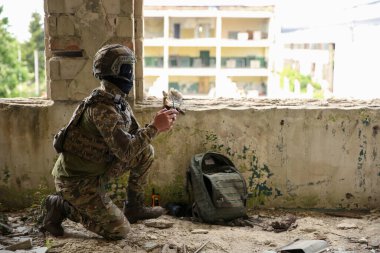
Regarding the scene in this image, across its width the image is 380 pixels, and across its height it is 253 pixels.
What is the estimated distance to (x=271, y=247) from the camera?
107 inches

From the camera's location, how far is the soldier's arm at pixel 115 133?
244cm

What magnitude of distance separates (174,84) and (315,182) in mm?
12987

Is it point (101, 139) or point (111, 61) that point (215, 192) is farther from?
point (111, 61)

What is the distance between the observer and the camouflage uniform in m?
2.46

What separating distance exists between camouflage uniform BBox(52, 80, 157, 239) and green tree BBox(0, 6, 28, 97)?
1529cm

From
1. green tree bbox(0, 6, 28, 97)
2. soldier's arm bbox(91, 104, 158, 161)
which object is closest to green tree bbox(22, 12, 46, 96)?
green tree bbox(0, 6, 28, 97)

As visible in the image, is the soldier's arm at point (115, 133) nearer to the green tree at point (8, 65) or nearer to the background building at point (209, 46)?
the background building at point (209, 46)

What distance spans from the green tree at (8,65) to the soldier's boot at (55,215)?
15089 millimetres

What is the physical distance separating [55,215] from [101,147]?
21.9 inches

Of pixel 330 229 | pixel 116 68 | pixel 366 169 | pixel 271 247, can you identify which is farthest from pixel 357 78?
pixel 116 68

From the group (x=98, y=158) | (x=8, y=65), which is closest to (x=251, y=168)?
(x=98, y=158)

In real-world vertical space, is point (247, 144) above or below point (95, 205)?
above

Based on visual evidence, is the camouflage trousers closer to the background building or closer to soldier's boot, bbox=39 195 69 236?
soldier's boot, bbox=39 195 69 236

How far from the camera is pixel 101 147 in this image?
2.60 meters
